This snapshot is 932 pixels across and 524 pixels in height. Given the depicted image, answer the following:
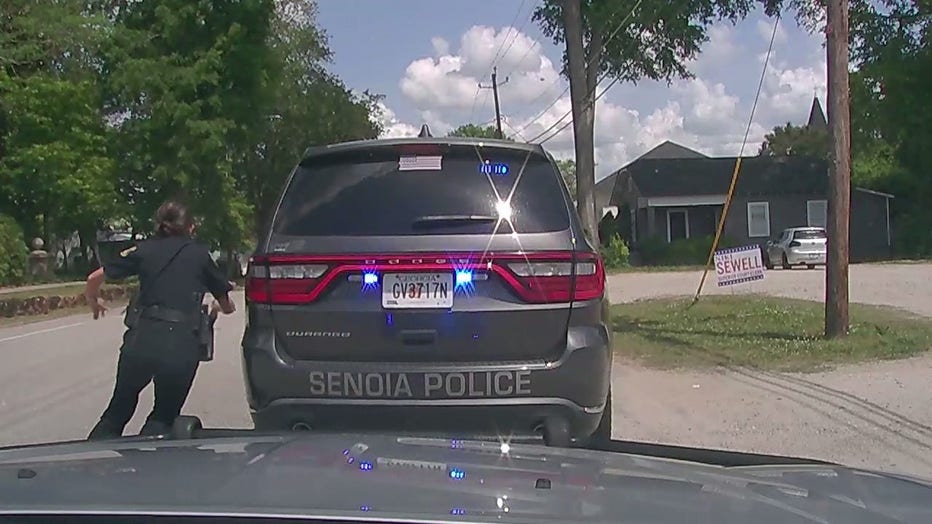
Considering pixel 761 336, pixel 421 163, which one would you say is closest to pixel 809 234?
pixel 761 336

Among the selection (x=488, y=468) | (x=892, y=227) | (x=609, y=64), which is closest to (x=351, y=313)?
(x=488, y=468)

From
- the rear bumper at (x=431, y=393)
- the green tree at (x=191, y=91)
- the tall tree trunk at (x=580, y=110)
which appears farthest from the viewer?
the green tree at (x=191, y=91)

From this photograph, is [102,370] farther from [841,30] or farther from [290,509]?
[290,509]

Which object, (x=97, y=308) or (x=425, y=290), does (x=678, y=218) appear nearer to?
(x=97, y=308)

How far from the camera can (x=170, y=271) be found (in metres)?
6.12

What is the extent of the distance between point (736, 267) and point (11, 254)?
102ft

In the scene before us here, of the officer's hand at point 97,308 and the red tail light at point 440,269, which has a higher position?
the red tail light at point 440,269

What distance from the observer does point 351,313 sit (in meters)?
5.09

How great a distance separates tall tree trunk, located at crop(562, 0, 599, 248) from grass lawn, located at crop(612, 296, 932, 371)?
4176mm

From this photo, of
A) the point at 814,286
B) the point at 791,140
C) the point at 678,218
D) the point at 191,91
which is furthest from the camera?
the point at 791,140

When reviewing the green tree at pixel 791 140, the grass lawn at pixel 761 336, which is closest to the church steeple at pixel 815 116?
the green tree at pixel 791 140

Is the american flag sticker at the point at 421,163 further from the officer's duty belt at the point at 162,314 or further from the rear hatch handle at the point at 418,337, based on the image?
the officer's duty belt at the point at 162,314

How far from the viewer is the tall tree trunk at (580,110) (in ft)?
70.0

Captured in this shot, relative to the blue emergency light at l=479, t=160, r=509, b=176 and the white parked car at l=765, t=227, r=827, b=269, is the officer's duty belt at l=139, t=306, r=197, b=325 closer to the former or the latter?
the blue emergency light at l=479, t=160, r=509, b=176
